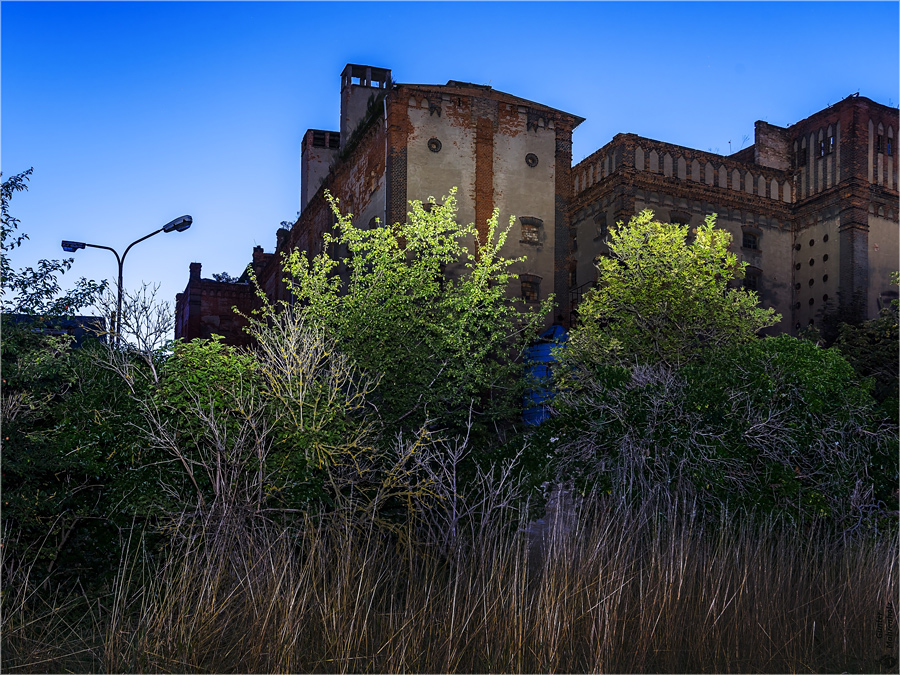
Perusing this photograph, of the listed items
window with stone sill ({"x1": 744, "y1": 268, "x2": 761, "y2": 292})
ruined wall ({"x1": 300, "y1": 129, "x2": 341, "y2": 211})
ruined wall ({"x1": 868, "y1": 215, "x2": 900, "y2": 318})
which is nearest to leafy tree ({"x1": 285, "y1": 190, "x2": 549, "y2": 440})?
window with stone sill ({"x1": 744, "y1": 268, "x2": 761, "y2": 292})

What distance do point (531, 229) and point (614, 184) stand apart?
10.3ft

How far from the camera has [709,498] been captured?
12070 mm

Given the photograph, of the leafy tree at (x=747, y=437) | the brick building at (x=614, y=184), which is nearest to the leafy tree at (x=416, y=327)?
the leafy tree at (x=747, y=437)

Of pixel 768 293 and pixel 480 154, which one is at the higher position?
pixel 480 154

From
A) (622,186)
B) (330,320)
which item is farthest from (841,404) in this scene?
(622,186)

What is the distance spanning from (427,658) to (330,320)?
35.3ft

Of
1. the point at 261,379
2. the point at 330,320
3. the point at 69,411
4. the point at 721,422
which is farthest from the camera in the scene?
the point at 330,320

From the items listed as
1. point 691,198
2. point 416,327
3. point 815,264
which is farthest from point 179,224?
point 815,264

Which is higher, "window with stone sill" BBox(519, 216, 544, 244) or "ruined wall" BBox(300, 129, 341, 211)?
"ruined wall" BBox(300, 129, 341, 211)

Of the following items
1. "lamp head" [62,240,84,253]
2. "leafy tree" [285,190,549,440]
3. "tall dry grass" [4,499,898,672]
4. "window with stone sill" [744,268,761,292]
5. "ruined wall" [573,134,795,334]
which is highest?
"ruined wall" [573,134,795,334]

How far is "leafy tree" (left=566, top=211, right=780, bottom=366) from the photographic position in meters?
19.3

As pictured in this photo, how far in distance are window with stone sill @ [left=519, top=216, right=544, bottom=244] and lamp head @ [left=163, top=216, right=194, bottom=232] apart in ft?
36.0

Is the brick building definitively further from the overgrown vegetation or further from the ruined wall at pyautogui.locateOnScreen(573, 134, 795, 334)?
the overgrown vegetation

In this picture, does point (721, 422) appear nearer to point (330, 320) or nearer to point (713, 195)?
point (330, 320)
